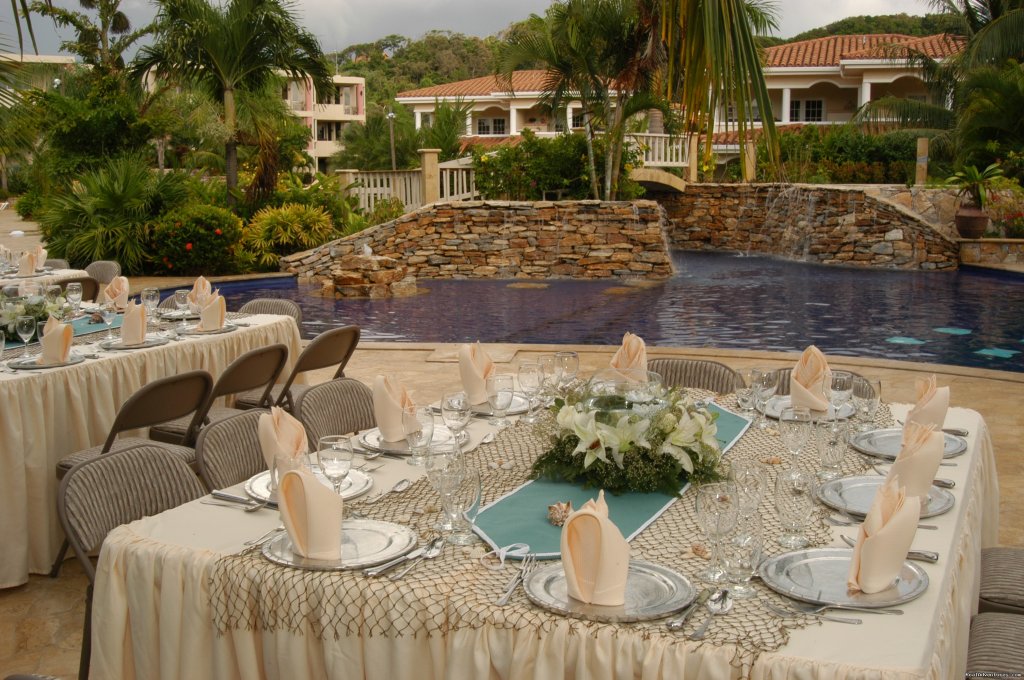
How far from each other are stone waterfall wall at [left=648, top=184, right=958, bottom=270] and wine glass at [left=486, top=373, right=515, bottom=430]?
674 inches

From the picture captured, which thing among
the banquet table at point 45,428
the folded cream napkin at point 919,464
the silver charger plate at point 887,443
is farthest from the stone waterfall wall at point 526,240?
the folded cream napkin at point 919,464

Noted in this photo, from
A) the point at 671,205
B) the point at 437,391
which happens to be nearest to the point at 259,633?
the point at 437,391

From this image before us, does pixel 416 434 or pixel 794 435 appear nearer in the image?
pixel 794 435

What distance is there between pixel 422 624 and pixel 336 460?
711 millimetres

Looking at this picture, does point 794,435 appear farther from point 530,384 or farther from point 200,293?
point 200,293

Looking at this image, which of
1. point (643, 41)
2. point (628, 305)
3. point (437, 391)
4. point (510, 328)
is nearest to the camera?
point (437, 391)

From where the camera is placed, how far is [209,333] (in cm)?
611

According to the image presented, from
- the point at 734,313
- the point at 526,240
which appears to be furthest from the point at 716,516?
the point at 526,240

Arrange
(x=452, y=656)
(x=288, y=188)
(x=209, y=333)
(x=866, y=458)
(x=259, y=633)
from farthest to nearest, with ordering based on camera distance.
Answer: (x=288, y=188), (x=209, y=333), (x=866, y=458), (x=259, y=633), (x=452, y=656)

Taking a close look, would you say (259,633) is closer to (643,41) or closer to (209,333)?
(209,333)

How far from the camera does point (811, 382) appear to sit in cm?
378

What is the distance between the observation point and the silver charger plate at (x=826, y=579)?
2.17 meters

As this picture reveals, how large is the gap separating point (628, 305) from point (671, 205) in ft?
37.7
